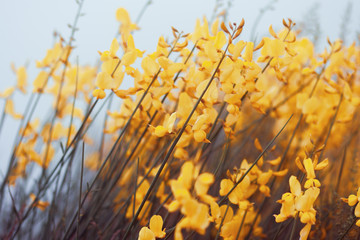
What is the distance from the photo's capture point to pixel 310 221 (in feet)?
1.36

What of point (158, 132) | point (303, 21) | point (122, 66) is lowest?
point (158, 132)

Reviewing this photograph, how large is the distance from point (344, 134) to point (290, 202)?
2.76ft

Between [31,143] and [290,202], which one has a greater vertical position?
[31,143]

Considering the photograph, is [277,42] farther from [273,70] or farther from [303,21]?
[303,21]

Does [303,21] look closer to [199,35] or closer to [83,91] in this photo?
[83,91]

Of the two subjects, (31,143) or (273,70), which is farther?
(31,143)

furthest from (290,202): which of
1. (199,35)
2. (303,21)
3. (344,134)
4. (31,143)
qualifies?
(303,21)

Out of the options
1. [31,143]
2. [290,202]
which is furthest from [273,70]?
[31,143]

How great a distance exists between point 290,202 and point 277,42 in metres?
0.23

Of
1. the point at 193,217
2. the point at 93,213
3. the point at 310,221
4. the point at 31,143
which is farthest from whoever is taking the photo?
the point at 31,143

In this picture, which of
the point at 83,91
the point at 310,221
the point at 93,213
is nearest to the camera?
the point at 310,221

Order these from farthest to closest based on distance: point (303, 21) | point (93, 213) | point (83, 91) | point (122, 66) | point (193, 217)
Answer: point (303, 21)
point (83, 91)
point (93, 213)
point (122, 66)
point (193, 217)

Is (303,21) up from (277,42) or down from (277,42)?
up

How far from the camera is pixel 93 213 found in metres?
0.67
